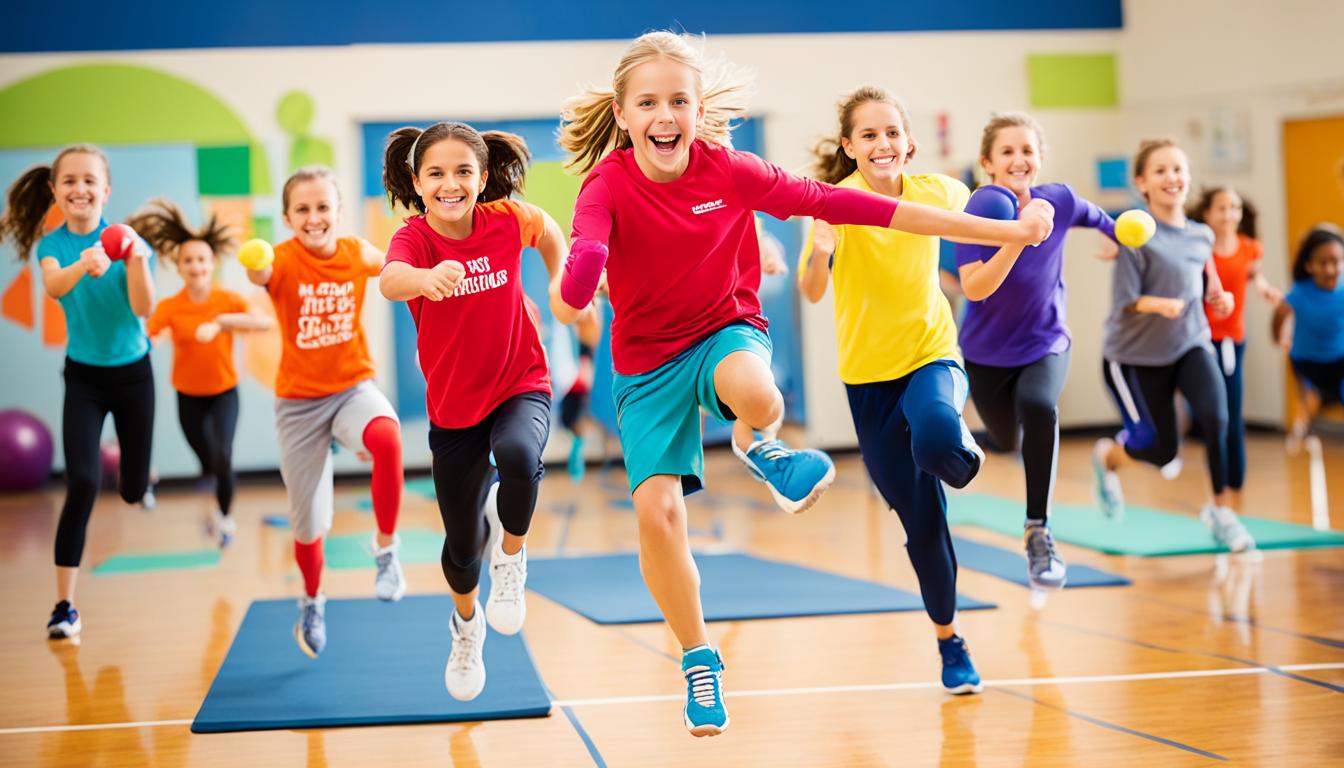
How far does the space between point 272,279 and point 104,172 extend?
96cm

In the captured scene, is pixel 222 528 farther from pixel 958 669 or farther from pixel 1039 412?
pixel 1039 412

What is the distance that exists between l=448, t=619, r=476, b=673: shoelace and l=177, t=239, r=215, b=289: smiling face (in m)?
3.22

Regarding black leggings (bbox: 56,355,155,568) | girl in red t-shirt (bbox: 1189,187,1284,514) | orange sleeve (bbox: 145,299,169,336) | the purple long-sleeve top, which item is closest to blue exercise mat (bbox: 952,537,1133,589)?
girl in red t-shirt (bbox: 1189,187,1284,514)

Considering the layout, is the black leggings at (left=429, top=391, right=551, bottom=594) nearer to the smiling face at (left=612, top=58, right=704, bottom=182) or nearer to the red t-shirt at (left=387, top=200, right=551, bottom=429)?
the red t-shirt at (left=387, top=200, right=551, bottom=429)

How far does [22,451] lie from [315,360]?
5.47m

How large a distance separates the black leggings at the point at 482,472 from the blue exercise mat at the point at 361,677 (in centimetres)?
40

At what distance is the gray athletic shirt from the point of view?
17.9 feet

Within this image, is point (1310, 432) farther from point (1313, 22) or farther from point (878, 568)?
point (878, 568)

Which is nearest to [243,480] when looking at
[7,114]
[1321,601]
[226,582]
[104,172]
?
[7,114]

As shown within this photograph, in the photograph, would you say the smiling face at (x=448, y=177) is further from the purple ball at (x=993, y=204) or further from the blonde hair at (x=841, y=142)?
the purple ball at (x=993, y=204)

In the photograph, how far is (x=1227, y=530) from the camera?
593cm

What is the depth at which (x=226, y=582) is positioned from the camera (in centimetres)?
612

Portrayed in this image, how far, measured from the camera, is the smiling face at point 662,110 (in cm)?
300

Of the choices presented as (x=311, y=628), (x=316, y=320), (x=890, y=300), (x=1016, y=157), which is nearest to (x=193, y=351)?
(x=316, y=320)
